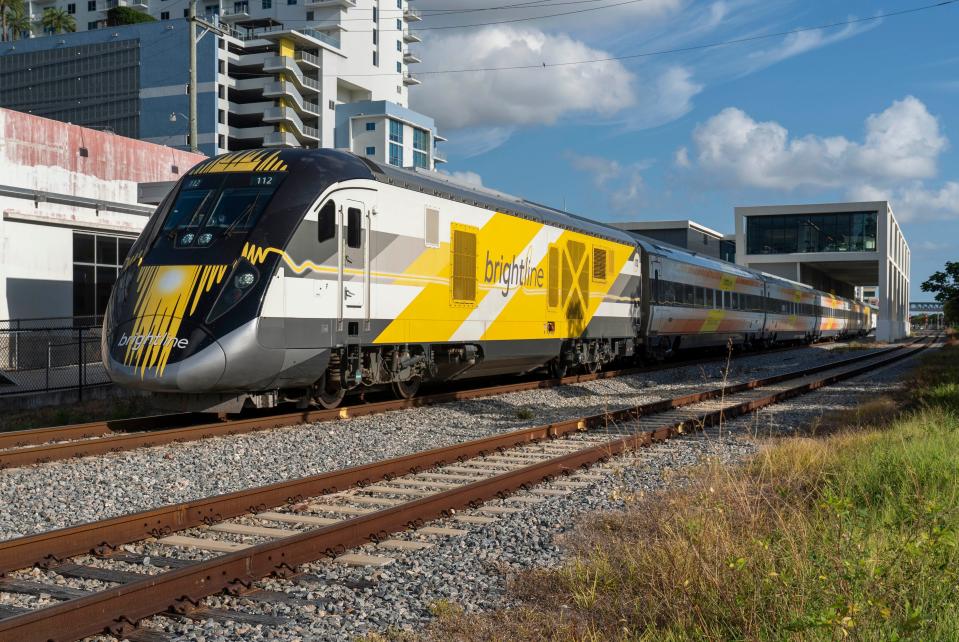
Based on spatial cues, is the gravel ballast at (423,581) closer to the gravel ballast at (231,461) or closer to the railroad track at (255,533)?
the railroad track at (255,533)

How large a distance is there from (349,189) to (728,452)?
5.87m

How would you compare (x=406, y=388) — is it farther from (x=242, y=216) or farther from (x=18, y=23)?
(x=18, y=23)

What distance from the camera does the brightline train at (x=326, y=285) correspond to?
11.2 m

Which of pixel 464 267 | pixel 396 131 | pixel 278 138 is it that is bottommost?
pixel 464 267

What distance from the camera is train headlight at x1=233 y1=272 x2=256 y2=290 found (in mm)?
11234

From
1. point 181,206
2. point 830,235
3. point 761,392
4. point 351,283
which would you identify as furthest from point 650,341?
point 830,235

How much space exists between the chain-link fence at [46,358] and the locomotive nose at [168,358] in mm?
6899

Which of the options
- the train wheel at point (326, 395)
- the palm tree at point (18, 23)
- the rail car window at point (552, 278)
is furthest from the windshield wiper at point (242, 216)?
the palm tree at point (18, 23)

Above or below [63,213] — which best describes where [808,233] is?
above

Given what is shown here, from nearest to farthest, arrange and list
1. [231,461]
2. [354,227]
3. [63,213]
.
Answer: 1. [231,461]
2. [354,227]
3. [63,213]

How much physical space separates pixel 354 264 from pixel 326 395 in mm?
2226

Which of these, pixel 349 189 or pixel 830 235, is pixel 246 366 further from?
pixel 830 235

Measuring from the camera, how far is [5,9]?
325 feet

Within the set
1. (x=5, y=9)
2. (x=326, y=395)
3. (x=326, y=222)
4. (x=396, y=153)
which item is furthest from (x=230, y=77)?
(x=326, y=222)
